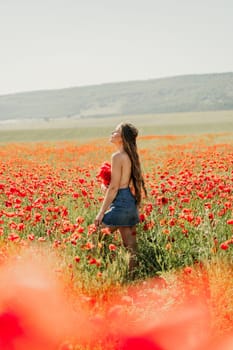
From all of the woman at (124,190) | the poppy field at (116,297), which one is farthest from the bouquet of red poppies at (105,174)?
the poppy field at (116,297)

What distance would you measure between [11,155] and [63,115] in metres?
175

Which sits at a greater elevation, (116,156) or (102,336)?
(116,156)

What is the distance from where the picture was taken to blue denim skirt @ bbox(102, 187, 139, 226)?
514cm

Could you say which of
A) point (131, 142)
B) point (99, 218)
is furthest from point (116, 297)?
point (131, 142)

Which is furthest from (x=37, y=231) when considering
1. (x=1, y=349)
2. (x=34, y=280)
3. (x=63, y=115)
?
(x=63, y=115)

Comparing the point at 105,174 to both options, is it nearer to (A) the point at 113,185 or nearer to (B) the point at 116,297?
(A) the point at 113,185

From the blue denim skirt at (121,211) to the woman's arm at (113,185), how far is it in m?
0.06

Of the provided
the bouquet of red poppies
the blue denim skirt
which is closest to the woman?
the blue denim skirt

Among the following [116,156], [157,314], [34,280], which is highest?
[116,156]

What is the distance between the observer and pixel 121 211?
514 cm

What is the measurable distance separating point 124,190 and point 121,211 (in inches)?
8.0

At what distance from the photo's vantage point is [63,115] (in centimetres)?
19075

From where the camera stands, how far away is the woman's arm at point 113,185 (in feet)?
16.6

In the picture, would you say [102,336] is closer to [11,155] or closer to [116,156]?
[116,156]
